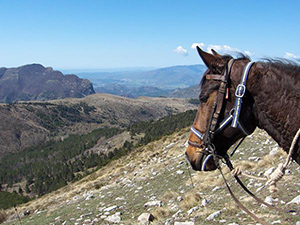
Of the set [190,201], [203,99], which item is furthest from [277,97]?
[190,201]

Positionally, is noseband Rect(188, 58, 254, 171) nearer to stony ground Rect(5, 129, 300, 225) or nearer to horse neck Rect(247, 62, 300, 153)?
horse neck Rect(247, 62, 300, 153)

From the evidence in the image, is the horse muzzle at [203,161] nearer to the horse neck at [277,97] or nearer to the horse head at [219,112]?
the horse head at [219,112]

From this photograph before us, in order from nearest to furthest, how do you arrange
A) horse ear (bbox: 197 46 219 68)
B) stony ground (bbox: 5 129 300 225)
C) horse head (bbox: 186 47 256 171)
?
horse head (bbox: 186 47 256 171) < horse ear (bbox: 197 46 219 68) < stony ground (bbox: 5 129 300 225)

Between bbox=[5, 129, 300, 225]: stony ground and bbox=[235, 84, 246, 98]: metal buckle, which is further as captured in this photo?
bbox=[5, 129, 300, 225]: stony ground

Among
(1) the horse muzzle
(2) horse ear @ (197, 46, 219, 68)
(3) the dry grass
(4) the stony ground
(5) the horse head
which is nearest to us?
(5) the horse head

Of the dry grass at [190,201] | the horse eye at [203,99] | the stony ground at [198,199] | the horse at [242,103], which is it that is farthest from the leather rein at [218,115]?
the dry grass at [190,201]

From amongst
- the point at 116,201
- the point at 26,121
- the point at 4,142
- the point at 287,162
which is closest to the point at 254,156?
the point at 116,201

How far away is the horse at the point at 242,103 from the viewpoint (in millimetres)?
2824

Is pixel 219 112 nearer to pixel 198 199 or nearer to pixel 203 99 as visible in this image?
pixel 203 99

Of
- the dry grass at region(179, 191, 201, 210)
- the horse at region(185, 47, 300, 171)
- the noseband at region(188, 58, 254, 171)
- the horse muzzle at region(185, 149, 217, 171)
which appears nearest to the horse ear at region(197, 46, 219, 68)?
the horse at region(185, 47, 300, 171)

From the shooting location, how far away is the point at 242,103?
9.57 ft

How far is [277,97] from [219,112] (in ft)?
2.08

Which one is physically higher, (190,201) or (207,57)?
(207,57)

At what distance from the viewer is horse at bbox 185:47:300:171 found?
2.82m
